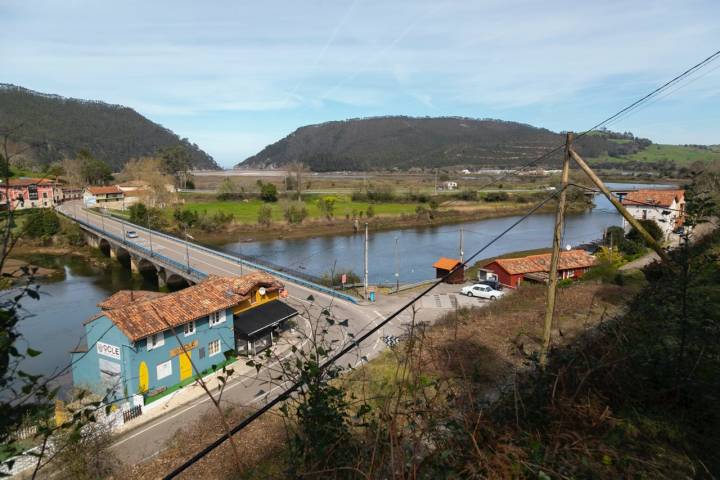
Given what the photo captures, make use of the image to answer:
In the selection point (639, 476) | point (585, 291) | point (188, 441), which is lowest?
point (188, 441)

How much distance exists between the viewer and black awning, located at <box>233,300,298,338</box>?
1426 cm

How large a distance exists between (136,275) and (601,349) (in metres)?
31.0

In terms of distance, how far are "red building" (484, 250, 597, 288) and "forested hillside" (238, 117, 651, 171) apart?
104 meters

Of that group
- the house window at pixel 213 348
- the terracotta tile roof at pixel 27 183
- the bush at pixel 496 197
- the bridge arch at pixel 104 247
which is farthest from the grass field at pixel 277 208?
the terracotta tile roof at pixel 27 183

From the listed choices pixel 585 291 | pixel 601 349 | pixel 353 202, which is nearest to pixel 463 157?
pixel 353 202

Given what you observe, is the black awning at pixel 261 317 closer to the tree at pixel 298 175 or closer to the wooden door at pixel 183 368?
the wooden door at pixel 183 368

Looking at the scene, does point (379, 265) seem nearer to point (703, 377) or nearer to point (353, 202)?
point (703, 377)

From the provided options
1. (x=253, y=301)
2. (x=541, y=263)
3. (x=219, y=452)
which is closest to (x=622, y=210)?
(x=219, y=452)

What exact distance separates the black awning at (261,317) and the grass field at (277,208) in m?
29.7

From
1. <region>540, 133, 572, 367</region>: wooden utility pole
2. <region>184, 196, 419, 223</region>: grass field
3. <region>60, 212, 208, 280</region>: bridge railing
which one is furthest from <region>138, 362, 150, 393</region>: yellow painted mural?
<region>184, 196, 419, 223</region>: grass field

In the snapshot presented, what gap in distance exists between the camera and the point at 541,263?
21453 millimetres

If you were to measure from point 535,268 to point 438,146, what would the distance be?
159409 mm

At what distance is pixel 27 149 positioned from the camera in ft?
6.55

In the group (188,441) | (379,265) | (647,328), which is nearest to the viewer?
(647,328)
